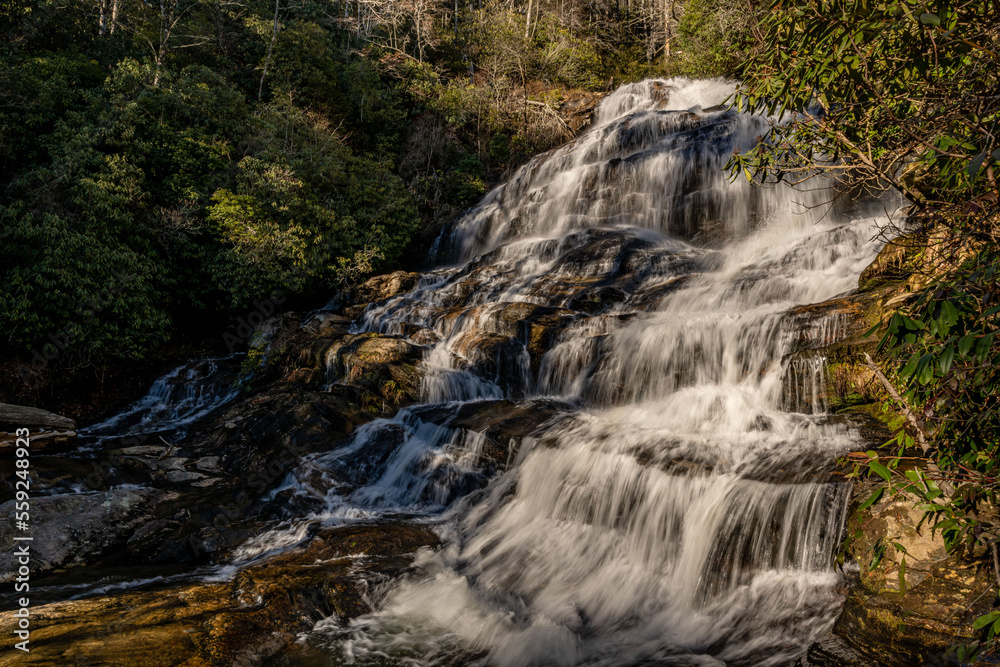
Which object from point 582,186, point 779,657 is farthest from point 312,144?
point 779,657

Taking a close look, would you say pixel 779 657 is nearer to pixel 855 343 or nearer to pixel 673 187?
pixel 855 343

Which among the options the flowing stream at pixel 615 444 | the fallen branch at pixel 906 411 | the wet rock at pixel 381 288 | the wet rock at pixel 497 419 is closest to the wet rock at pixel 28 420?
the flowing stream at pixel 615 444

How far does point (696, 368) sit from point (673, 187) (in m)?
9.00

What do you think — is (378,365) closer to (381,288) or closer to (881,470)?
(381,288)

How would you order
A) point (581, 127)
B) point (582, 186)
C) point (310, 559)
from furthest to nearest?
point (581, 127)
point (582, 186)
point (310, 559)

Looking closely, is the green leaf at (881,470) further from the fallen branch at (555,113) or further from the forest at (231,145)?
the fallen branch at (555,113)

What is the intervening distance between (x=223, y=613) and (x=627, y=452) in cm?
480

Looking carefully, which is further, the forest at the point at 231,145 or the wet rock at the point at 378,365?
the forest at the point at 231,145

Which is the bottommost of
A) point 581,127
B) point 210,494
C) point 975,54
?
point 210,494

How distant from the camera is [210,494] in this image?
8055 millimetres

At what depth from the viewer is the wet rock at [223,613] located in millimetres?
4098

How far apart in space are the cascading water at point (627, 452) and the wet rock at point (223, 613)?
13.5 inches

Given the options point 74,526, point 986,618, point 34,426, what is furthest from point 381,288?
point 986,618

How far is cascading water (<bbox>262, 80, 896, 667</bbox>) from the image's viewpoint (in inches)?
184
